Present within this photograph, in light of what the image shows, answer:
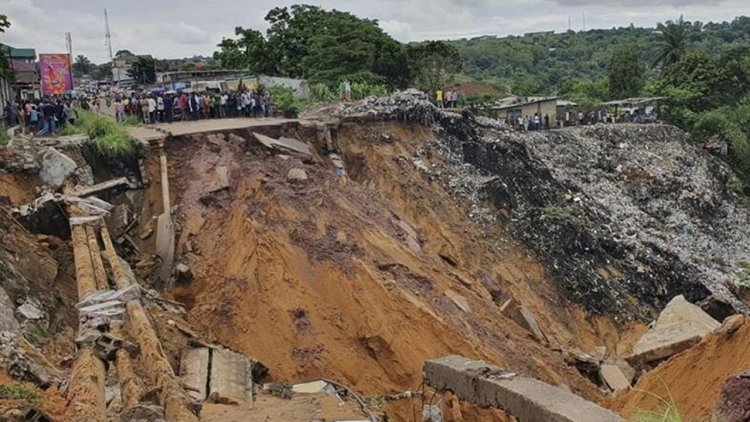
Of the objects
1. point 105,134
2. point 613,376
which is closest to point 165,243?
point 105,134

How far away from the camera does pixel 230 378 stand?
1156 cm

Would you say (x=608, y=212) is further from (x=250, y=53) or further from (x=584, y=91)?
(x=584, y=91)

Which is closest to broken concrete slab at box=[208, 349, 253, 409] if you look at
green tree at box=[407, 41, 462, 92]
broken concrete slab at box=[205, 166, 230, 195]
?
broken concrete slab at box=[205, 166, 230, 195]

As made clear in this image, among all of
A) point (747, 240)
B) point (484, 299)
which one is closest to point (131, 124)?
point (484, 299)

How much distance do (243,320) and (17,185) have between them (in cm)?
519

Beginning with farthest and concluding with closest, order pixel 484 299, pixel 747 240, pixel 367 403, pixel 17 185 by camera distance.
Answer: pixel 747 240 → pixel 484 299 → pixel 17 185 → pixel 367 403

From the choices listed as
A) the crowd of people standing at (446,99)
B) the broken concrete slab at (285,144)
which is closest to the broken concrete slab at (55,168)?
the broken concrete slab at (285,144)

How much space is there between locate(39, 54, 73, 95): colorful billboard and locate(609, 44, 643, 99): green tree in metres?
34.0

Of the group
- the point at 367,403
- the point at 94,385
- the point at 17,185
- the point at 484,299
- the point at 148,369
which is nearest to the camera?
the point at 94,385

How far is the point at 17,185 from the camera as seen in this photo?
1488cm

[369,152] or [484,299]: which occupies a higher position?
[369,152]

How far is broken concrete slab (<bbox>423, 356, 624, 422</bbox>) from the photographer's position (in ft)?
27.9

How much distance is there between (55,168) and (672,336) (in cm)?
1273

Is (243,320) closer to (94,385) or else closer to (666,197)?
(94,385)
